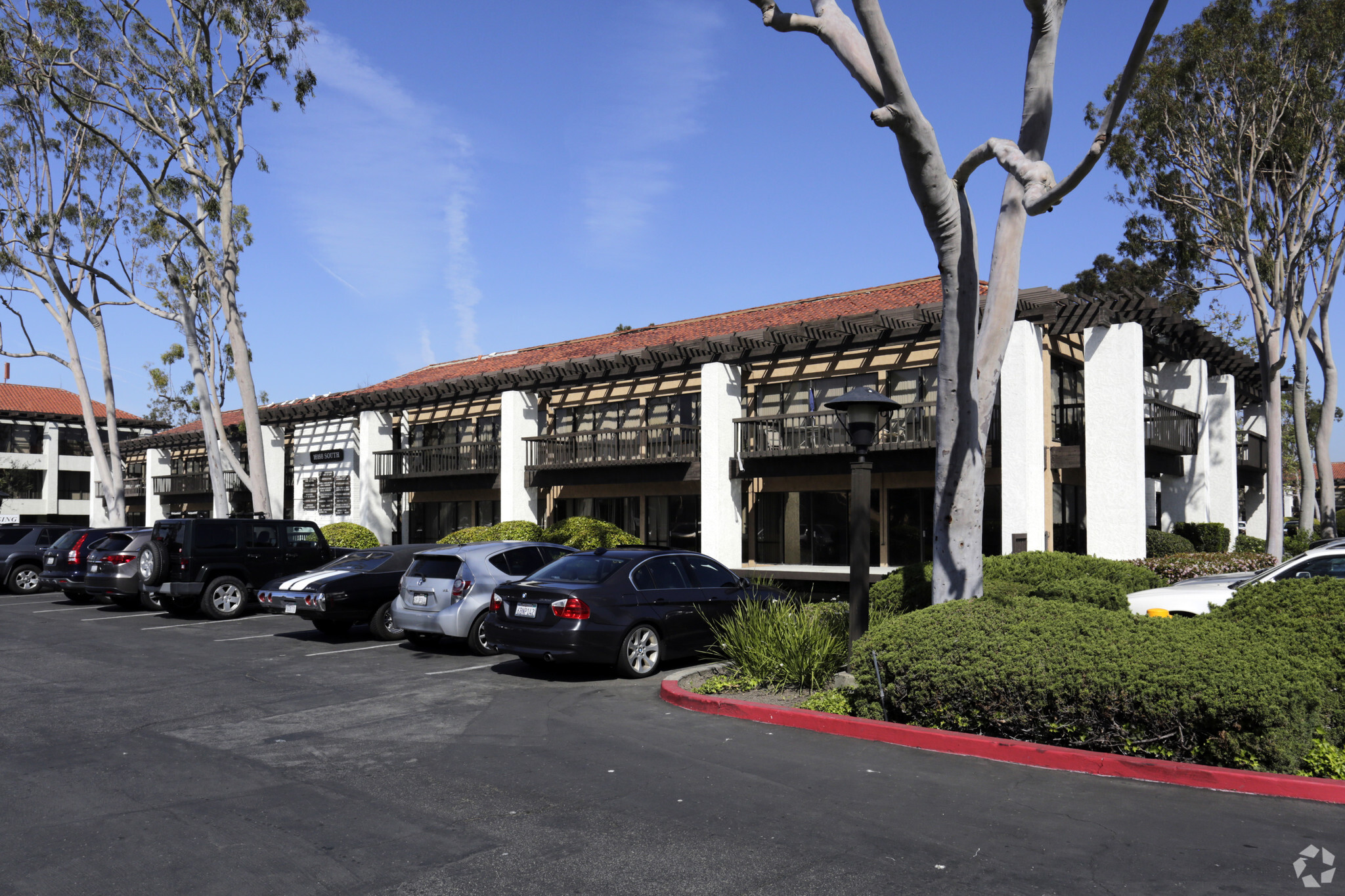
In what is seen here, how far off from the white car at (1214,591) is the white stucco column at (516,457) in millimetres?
20175

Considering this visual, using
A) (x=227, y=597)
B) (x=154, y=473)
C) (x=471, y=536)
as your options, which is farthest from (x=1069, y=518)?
(x=154, y=473)

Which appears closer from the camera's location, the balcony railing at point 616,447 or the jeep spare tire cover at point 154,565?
the jeep spare tire cover at point 154,565

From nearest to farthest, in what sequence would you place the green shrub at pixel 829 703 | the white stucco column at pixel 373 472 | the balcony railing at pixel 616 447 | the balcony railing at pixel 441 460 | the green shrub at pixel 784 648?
the green shrub at pixel 829 703 → the green shrub at pixel 784 648 → the balcony railing at pixel 616 447 → the balcony railing at pixel 441 460 → the white stucco column at pixel 373 472

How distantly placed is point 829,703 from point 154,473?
1843 inches

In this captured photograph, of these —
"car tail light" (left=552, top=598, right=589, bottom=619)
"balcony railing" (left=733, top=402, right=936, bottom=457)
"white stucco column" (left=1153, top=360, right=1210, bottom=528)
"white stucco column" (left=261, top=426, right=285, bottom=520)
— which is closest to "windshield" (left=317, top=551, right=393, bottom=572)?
"car tail light" (left=552, top=598, right=589, bottom=619)

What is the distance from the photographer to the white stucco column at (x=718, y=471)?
82.7 ft

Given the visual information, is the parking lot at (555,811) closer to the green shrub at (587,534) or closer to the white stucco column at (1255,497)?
the green shrub at (587,534)

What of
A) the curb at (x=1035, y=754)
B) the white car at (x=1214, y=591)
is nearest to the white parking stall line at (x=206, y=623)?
the curb at (x=1035, y=754)

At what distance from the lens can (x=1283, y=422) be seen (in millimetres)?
55125

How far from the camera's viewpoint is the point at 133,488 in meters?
49.5

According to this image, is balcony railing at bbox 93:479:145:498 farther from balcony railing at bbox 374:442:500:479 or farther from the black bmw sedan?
the black bmw sedan

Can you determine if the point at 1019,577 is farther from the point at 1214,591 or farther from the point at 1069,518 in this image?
the point at 1069,518

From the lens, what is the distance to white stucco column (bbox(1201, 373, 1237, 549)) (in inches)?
1132

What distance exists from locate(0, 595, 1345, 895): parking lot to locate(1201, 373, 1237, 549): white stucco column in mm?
24744
